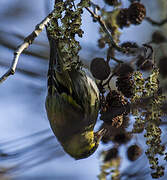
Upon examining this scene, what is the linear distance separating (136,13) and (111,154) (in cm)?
61

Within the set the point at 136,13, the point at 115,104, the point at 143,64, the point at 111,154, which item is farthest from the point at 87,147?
the point at 136,13

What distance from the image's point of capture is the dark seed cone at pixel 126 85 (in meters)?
1.45

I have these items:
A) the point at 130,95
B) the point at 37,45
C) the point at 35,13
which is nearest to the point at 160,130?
the point at 130,95

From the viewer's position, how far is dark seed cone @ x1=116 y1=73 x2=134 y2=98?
4.77ft

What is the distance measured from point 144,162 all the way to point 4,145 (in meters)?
0.58

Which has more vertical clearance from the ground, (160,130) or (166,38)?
(166,38)

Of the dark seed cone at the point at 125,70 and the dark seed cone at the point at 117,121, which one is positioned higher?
the dark seed cone at the point at 125,70

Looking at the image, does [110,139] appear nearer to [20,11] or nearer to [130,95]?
[130,95]

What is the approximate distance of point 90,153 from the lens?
1844 mm

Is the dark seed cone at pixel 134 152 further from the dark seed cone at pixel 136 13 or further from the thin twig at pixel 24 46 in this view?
the thin twig at pixel 24 46

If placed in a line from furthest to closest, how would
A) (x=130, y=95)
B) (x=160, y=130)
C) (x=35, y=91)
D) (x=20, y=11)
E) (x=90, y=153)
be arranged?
(x=20, y=11), (x=35, y=91), (x=90, y=153), (x=130, y=95), (x=160, y=130)

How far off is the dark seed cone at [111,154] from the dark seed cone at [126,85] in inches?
11.4

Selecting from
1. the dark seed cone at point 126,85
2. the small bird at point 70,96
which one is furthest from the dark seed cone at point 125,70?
the small bird at point 70,96

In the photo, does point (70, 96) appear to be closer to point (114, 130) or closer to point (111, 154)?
point (111, 154)
